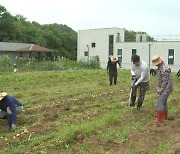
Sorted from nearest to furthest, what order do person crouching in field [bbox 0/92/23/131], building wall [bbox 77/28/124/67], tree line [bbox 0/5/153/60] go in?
1. person crouching in field [bbox 0/92/23/131]
2. building wall [bbox 77/28/124/67]
3. tree line [bbox 0/5/153/60]

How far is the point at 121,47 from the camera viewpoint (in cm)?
5294

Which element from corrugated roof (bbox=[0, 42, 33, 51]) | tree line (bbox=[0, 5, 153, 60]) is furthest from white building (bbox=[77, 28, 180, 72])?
corrugated roof (bbox=[0, 42, 33, 51])

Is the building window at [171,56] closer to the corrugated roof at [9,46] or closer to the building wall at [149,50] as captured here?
the building wall at [149,50]

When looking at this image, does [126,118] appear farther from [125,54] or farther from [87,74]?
[125,54]

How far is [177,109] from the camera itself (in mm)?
9750

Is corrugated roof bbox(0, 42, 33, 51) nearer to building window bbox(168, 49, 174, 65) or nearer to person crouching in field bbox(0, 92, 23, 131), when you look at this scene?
building window bbox(168, 49, 174, 65)

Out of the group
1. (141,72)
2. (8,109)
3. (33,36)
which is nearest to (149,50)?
(33,36)

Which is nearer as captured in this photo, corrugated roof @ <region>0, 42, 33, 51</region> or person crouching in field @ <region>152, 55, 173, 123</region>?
person crouching in field @ <region>152, 55, 173, 123</region>

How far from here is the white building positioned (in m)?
47.8

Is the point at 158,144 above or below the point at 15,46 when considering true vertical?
below

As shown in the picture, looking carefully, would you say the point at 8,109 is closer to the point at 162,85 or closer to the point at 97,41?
the point at 162,85

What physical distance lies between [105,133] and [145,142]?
0.94 m

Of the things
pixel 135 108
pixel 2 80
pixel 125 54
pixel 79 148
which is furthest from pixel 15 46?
pixel 79 148

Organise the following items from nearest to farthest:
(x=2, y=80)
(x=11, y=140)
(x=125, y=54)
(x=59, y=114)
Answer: (x=11, y=140), (x=59, y=114), (x=2, y=80), (x=125, y=54)
